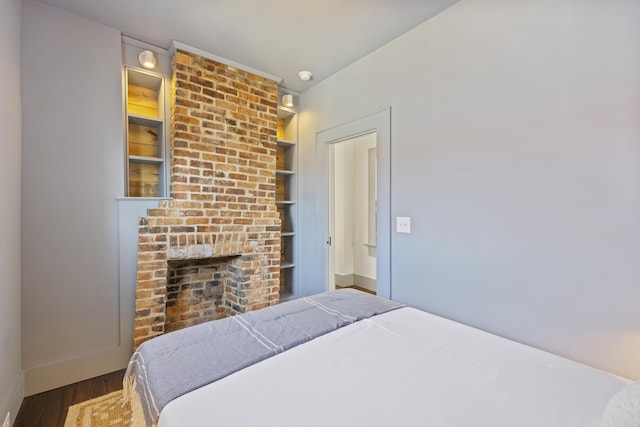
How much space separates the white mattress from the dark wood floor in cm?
161

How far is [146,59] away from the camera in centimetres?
240

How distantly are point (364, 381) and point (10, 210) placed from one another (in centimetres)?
223

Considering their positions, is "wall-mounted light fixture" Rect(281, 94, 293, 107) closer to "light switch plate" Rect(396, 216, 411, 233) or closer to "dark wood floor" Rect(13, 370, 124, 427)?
"light switch plate" Rect(396, 216, 411, 233)

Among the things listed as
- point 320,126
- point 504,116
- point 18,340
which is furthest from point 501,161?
point 18,340

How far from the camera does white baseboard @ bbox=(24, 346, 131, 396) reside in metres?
1.96

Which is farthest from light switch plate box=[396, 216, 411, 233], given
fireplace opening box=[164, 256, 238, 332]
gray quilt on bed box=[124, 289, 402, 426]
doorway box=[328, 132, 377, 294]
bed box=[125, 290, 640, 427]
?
doorway box=[328, 132, 377, 294]

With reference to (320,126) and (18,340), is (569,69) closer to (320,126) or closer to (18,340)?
(320,126)

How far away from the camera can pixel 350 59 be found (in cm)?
263

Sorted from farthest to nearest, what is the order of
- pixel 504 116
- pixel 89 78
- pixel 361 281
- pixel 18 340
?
pixel 361 281, pixel 89 78, pixel 18 340, pixel 504 116

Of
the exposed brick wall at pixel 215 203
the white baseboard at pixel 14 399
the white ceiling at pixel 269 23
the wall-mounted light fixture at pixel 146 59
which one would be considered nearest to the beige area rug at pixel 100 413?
the white baseboard at pixel 14 399

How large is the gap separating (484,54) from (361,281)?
3331 mm

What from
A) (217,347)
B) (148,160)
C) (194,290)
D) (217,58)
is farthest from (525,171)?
(194,290)

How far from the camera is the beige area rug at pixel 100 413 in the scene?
1.69m

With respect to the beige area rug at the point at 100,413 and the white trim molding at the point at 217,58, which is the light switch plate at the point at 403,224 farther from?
the beige area rug at the point at 100,413
